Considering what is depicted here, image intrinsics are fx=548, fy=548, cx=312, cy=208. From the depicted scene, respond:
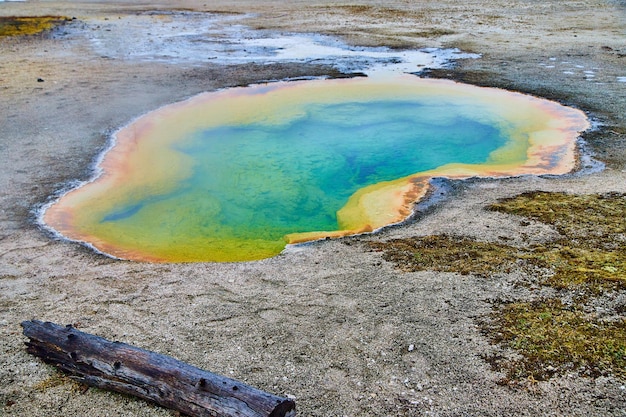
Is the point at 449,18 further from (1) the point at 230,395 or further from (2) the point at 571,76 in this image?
(1) the point at 230,395

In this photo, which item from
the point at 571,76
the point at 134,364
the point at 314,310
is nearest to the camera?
the point at 134,364

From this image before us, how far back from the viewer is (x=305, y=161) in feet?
27.2

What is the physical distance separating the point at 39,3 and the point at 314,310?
2623cm

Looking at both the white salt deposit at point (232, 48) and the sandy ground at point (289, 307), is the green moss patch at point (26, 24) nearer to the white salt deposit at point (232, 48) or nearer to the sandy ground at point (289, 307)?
the white salt deposit at point (232, 48)

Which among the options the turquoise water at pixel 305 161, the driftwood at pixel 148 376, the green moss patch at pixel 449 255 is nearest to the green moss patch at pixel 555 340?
the green moss patch at pixel 449 255

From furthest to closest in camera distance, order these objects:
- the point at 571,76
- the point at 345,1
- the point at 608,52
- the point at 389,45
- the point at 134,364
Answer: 1. the point at 345,1
2. the point at 389,45
3. the point at 608,52
4. the point at 571,76
5. the point at 134,364

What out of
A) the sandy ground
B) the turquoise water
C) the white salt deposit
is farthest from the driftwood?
the white salt deposit

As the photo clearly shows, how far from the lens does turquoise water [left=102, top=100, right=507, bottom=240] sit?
21.7 feet

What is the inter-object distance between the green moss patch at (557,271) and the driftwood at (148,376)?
5.39 feet

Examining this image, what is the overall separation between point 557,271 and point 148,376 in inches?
132

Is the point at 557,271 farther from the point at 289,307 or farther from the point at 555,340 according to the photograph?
the point at 289,307

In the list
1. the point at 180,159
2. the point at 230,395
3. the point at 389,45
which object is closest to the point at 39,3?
the point at 389,45

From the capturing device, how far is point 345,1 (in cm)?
2322

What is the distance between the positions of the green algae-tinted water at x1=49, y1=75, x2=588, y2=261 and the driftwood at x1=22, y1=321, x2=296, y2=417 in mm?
2094
